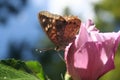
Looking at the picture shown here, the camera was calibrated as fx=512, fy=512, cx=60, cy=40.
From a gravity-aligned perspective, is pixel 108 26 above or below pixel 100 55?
below

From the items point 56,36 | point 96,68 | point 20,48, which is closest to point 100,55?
point 96,68

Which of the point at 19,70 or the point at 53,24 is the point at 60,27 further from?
the point at 19,70

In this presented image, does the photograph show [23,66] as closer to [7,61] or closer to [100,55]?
[7,61]

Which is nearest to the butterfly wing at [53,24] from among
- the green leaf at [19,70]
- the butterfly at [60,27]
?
the butterfly at [60,27]

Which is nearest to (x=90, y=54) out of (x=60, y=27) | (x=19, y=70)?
(x=60, y=27)

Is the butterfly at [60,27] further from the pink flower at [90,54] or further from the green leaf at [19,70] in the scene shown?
the green leaf at [19,70]

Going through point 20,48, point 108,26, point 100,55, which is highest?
point 100,55

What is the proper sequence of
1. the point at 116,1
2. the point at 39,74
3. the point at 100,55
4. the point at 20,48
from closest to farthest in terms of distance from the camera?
the point at 100,55
the point at 39,74
the point at 116,1
the point at 20,48
